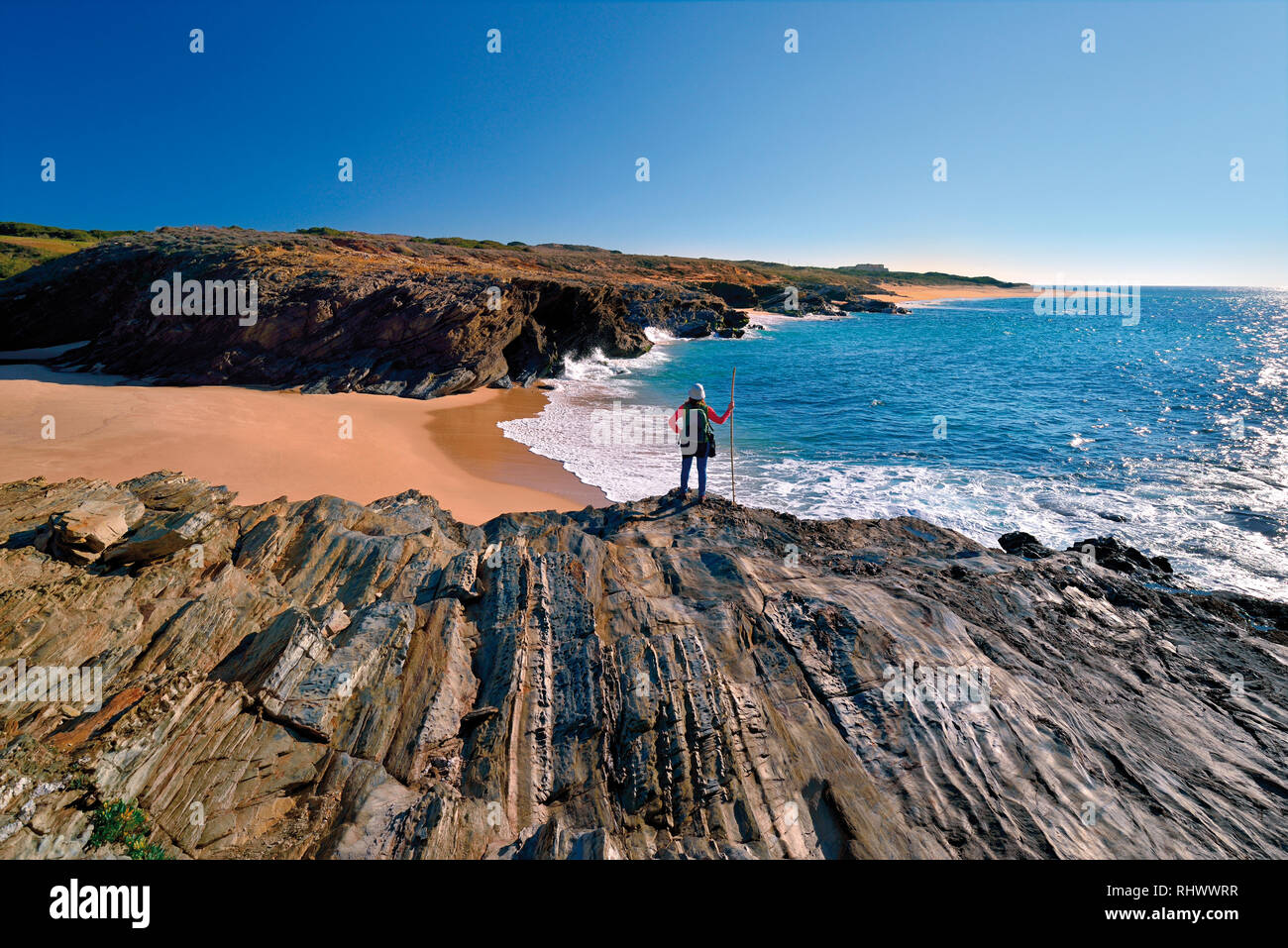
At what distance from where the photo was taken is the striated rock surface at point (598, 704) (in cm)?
363

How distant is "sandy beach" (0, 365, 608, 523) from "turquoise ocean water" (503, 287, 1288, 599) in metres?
1.99

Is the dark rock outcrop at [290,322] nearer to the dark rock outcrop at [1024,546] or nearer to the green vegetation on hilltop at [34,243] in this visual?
the green vegetation on hilltop at [34,243]

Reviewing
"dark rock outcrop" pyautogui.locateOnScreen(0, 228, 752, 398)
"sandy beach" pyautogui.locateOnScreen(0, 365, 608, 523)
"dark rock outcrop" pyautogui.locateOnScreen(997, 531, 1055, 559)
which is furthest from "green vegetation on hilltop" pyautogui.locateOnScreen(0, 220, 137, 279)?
"dark rock outcrop" pyautogui.locateOnScreen(997, 531, 1055, 559)

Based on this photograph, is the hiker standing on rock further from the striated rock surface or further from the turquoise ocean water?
the turquoise ocean water

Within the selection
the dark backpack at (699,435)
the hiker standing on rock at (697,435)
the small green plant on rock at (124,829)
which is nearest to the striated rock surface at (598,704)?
the small green plant on rock at (124,829)

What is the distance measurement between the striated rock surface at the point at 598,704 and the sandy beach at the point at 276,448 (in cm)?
550

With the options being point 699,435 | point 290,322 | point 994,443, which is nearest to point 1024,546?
point 699,435

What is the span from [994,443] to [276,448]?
23.9m

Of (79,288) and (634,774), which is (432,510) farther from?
(79,288)

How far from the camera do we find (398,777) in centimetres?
402

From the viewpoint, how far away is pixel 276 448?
1409 cm

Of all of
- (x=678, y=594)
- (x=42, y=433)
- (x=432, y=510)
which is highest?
(x=42, y=433)
